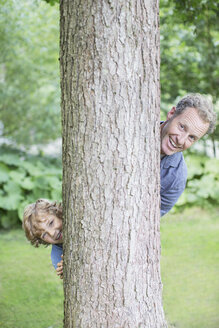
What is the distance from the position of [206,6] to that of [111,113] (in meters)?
2.69

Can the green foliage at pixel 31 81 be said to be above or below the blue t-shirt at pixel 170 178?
above

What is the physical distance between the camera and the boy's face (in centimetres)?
235

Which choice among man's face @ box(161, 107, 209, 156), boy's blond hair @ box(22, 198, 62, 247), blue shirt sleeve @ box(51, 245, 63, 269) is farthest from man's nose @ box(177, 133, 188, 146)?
blue shirt sleeve @ box(51, 245, 63, 269)

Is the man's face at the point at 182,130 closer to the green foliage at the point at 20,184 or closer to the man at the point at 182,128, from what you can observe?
the man at the point at 182,128

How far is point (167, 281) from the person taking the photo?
420cm

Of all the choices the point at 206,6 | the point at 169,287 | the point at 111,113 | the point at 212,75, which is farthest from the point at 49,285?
the point at 212,75

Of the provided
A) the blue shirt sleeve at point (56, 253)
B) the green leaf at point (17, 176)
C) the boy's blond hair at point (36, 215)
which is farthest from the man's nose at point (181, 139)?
the green leaf at point (17, 176)

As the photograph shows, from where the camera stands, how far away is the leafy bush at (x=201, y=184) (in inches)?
268

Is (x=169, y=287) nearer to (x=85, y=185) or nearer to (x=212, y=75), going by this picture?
(x=85, y=185)

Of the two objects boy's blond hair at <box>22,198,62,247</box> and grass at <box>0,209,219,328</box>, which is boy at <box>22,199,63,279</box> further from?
grass at <box>0,209,219,328</box>

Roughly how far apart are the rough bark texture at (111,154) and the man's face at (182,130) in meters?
0.55

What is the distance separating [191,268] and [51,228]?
2.68 metres

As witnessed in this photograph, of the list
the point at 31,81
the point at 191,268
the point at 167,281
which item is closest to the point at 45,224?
the point at 167,281

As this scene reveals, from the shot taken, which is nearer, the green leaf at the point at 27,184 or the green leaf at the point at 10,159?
the green leaf at the point at 27,184
